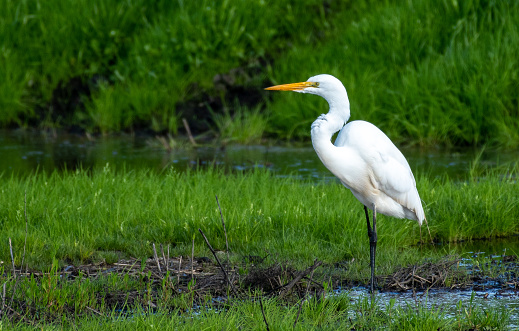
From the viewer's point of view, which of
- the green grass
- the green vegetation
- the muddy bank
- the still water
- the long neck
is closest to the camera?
the green grass

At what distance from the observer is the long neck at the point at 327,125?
4602mm

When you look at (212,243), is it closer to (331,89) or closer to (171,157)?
(331,89)

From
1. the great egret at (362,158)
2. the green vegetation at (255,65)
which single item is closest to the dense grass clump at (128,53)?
the green vegetation at (255,65)

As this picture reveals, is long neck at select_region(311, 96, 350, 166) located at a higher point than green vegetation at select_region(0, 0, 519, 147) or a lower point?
higher

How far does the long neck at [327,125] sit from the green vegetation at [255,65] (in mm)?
5488

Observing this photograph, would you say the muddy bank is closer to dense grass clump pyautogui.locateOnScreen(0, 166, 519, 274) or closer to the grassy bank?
the grassy bank

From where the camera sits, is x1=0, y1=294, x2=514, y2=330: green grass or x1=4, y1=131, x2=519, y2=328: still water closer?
x1=0, y1=294, x2=514, y2=330: green grass

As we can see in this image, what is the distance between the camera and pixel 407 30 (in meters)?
11.0

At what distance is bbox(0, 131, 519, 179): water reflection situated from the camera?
30.0 ft

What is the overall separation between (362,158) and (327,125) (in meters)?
0.50

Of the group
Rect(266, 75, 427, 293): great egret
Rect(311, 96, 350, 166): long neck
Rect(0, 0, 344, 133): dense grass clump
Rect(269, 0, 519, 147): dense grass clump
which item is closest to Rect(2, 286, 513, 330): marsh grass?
Rect(266, 75, 427, 293): great egret

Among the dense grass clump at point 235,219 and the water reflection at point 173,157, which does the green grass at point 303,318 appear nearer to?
the dense grass clump at point 235,219

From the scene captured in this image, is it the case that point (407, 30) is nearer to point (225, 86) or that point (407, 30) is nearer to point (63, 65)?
point (225, 86)

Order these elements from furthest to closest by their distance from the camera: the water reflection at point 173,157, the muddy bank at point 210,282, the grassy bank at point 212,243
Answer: the water reflection at point 173,157, the muddy bank at point 210,282, the grassy bank at point 212,243
